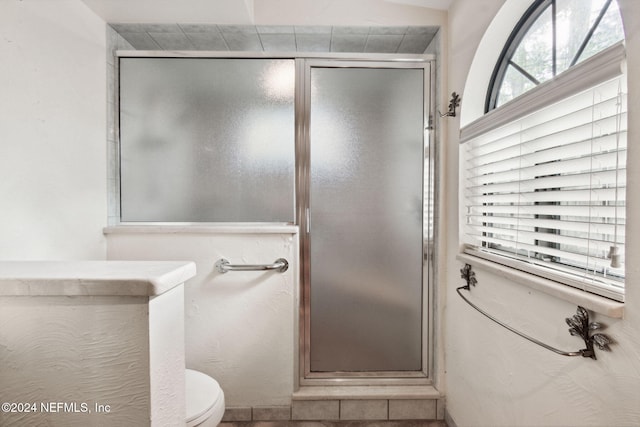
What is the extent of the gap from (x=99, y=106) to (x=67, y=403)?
147 cm

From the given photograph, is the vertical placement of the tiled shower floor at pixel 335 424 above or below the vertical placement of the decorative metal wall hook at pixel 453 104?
below

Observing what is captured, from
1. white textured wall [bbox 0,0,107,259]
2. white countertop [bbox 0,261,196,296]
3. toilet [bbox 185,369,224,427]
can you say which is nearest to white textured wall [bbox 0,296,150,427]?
white countertop [bbox 0,261,196,296]

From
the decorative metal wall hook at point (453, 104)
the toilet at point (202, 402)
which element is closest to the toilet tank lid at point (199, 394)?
the toilet at point (202, 402)

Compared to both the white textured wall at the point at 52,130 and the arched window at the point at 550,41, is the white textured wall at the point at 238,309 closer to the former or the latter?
the white textured wall at the point at 52,130

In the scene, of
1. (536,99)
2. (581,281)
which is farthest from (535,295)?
(536,99)

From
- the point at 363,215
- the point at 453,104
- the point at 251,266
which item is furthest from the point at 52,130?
the point at 453,104

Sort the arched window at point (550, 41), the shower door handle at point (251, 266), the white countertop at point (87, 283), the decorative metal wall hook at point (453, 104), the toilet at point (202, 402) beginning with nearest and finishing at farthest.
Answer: the white countertop at point (87, 283) < the arched window at point (550, 41) < the toilet at point (202, 402) < the decorative metal wall hook at point (453, 104) < the shower door handle at point (251, 266)

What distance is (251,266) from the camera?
1.64 m

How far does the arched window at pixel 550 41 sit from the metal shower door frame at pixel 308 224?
38 centimetres

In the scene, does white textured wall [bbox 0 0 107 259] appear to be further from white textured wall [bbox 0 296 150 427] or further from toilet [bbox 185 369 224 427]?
toilet [bbox 185 369 224 427]

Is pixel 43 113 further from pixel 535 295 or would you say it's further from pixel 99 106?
pixel 535 295

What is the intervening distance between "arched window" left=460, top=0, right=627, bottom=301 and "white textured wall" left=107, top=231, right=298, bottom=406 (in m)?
0.98

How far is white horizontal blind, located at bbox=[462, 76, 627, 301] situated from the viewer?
0.77 m

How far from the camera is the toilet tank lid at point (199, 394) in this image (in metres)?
1.12
